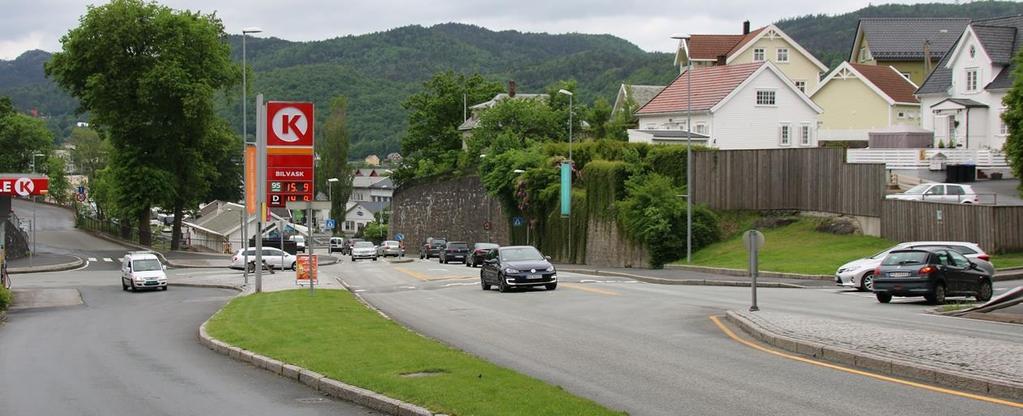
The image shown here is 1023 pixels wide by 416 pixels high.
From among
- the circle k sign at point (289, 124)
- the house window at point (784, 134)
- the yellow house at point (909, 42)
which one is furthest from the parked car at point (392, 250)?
the circle k sign at point (289, 124)

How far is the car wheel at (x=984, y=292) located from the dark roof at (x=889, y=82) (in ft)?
175

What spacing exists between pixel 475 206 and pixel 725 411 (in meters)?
78.7

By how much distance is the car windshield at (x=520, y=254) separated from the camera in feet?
125

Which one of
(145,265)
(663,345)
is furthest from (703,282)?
(145,265)

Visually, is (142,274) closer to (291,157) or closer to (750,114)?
(291,157)

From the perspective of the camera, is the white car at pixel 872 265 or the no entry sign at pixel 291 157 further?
the no entry sign at pixel 291 157

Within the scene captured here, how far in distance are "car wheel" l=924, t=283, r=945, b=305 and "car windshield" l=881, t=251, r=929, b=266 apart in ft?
2.32

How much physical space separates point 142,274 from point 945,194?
32571mm

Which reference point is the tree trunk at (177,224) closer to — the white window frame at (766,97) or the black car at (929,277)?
the white window frame at (766,97)

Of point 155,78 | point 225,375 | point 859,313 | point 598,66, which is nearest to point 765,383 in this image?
point 225,375

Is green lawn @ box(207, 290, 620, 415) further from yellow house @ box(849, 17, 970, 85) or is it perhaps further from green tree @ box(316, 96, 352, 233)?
green tree @ box(316, 96, 352, 233)

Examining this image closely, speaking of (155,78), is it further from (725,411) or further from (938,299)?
(725,411)

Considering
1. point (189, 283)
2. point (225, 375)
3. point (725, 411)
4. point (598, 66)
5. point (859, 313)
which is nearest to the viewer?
point (725, 411)

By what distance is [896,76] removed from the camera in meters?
84.3
